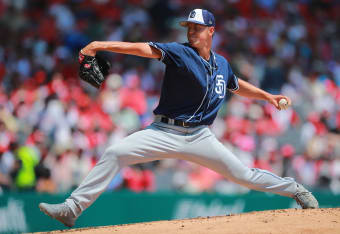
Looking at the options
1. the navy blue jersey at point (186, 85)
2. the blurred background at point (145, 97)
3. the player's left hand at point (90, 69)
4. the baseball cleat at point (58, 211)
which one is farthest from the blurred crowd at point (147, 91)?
the player's left hand at point (90, 69)

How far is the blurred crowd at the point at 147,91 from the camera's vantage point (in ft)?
30.4

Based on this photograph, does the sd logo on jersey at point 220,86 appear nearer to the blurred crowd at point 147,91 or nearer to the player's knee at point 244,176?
the player's knee at point 244,176

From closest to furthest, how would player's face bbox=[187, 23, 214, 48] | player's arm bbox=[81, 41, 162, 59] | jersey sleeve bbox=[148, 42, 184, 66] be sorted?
1. player's arm bbox=[81, 41, 162, 59]
2. jersey sleeve bbox=[148, 42, 184, 66]
3. player's face bbox=[187, 23, 214, 48]

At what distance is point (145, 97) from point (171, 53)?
19.3 ft

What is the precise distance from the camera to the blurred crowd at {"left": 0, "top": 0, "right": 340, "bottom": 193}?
927 centimetres

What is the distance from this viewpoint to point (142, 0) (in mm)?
13312

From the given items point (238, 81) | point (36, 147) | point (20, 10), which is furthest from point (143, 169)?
point (20, 10)

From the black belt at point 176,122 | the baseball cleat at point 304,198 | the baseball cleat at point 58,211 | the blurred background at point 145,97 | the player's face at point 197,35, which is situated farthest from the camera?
the blurred background at point 145,97

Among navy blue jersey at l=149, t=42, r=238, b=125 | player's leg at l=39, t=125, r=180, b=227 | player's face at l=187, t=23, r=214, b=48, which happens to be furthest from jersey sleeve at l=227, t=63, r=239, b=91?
player's leg at l=39, t=125, r=180, b=227

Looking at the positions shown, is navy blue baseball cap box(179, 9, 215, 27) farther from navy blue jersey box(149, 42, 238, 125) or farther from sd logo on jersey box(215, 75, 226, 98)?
sd logo on jersey box(215, 75, 226, 98)

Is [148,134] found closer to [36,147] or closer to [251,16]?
[36,147]

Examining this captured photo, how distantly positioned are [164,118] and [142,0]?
28.4 feet

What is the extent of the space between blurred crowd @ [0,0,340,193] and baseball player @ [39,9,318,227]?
4062 mm

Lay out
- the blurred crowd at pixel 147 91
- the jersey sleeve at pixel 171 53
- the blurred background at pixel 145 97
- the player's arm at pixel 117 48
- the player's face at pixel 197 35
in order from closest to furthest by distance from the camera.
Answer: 1. the player's arm at pixel 117 48
2. the jersey sleeve at pixel 171 53
3. the player's face at pixel 197 35
4. the blurred background at pixel 145 97
5. the blurred crowd at pixel 147 91
